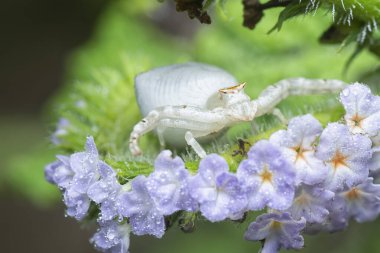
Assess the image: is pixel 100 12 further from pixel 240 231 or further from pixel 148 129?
pixel 148 129

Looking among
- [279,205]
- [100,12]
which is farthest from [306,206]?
[100,12]

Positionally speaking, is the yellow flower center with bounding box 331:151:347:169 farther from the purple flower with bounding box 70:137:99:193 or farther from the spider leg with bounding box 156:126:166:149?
the purple flower with bounding box 70:137:99:193

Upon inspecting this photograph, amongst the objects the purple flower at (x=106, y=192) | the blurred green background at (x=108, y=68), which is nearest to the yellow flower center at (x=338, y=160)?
the blurred green background at (x=108, y=68)

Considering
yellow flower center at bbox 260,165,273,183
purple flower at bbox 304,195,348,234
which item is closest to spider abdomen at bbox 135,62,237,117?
yellow flower center at bbox 260,165,273,183

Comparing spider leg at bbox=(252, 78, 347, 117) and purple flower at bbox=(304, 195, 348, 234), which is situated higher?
spider leg at bbox=(252, 78, 347, 117)

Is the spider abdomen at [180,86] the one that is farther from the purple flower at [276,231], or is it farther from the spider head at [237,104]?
the purple flower at [276,231]

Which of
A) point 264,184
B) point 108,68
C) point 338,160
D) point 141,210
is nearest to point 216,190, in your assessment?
point 264,184
